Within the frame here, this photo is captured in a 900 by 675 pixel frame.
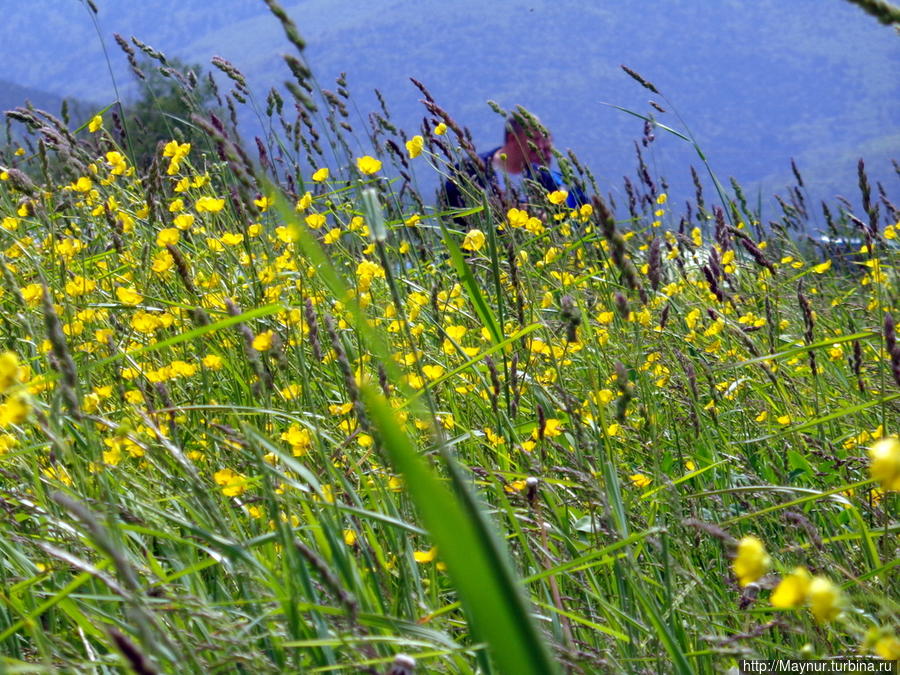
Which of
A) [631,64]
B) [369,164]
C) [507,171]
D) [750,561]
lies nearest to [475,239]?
[369,164]

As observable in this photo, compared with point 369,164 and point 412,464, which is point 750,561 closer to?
point 412,464

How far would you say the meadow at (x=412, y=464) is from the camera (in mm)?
888

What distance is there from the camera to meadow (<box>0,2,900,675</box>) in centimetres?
89

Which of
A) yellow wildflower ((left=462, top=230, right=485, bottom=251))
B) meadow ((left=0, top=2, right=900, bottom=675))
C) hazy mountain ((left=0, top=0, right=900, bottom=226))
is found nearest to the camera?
meadow ((left=0, top=2, right=900, bottom=675))

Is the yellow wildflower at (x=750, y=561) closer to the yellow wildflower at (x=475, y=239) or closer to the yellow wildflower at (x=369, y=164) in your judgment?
the yellow wildflower at (x=475, y=239)

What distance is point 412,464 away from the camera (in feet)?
1.52

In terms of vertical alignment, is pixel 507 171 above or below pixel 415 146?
below

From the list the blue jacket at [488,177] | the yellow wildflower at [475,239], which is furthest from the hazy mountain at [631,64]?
the yellow wildflower at [475,239]

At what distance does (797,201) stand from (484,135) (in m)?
168

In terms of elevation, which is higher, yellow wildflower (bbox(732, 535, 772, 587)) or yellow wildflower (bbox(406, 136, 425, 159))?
yellow wildflower (bbox(406, 136, 425, 159))

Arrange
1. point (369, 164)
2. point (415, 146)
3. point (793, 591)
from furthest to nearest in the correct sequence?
point (415, 146)
point (369, 164)
point (793, 591)

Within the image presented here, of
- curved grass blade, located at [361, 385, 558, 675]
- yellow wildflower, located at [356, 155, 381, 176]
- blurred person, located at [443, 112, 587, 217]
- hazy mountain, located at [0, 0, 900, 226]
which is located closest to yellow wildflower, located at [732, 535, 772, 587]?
curved grass blade, located at [361, 385, 558, 675]

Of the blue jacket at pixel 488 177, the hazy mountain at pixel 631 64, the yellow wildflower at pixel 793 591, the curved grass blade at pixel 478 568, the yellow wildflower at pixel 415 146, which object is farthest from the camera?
the hazy mountain at pixel 631 64

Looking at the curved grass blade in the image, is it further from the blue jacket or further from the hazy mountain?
the hazy mountain
